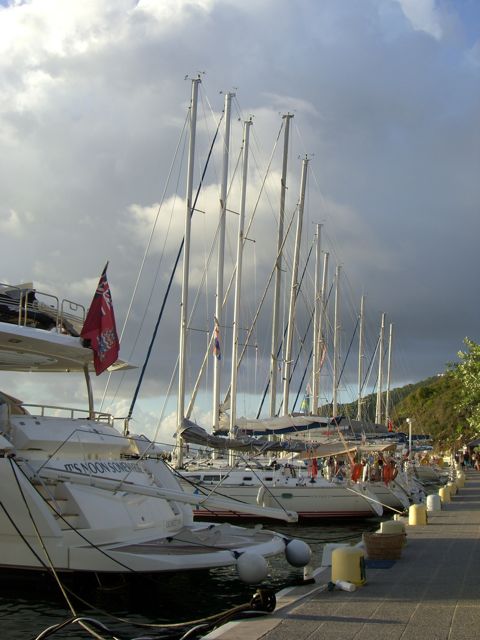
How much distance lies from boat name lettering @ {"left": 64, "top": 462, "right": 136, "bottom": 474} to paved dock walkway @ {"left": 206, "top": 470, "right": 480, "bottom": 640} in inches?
173

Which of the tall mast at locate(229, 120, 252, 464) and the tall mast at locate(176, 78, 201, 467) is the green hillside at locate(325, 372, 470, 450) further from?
the tall mast at locate(176, 78, 201, 467)

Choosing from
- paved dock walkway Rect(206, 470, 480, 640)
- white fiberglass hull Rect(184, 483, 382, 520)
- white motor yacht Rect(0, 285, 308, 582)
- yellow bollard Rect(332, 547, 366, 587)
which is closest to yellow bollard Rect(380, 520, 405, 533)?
paved dock walkway Rect(206, 470, 480, 640)

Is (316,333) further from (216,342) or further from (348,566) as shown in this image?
(348,566)

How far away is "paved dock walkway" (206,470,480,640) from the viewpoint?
882cm

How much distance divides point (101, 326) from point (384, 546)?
7007 millimetres

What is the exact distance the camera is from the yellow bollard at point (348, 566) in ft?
38.7

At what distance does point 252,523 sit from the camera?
90.5ft

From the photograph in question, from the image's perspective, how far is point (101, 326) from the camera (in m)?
15.9

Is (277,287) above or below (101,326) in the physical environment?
above

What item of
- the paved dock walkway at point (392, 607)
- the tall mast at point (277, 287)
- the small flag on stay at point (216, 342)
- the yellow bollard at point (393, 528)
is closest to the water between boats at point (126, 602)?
the paved dock walkway at point (392, 607)

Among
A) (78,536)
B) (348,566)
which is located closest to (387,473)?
(348,566)

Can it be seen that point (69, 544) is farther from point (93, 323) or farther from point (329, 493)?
point (329, 493)

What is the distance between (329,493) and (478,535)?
9.13 metres

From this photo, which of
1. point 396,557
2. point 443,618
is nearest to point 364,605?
point 443,618
